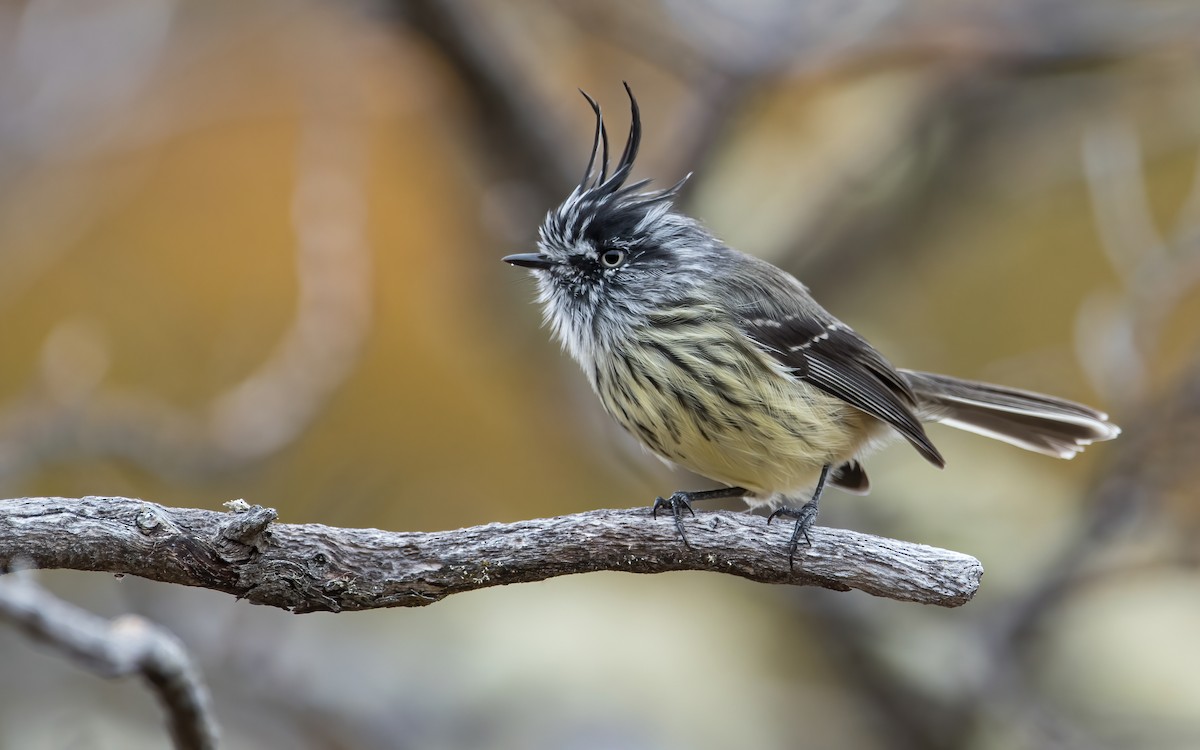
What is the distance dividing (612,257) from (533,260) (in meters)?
0.27

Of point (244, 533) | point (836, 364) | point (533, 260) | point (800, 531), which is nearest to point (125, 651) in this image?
point (244, 533)

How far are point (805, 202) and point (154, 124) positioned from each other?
3833mm

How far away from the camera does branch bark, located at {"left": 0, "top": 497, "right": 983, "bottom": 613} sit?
231 centimetres

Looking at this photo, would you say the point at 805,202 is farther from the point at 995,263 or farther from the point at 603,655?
the point at 603,655

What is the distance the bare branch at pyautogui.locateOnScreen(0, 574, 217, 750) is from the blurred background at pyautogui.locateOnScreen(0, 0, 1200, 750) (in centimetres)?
194

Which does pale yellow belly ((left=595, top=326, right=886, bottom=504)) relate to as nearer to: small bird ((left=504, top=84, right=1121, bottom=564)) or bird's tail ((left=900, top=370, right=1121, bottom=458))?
small bird ((left=504, top=84, right=1121, bottom=564))

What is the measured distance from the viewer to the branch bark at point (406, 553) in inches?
90.9

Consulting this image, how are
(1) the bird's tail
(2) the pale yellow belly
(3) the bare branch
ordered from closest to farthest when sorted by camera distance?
(3) the bare branch < (2) the pale yellow belly < (1) the bird's tail

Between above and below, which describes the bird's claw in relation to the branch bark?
above

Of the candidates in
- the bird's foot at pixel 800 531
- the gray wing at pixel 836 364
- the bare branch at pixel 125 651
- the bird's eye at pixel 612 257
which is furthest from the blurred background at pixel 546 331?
the bird's foot at pixel 800 531

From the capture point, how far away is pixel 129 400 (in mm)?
6355

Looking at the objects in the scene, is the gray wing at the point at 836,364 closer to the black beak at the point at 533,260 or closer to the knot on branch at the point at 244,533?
the black beak at the point at 533,260

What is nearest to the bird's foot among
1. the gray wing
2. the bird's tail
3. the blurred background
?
the gray wing

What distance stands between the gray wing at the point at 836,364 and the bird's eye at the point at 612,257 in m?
0.47
